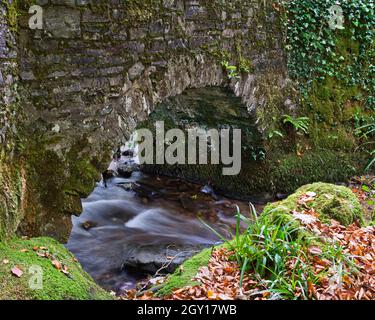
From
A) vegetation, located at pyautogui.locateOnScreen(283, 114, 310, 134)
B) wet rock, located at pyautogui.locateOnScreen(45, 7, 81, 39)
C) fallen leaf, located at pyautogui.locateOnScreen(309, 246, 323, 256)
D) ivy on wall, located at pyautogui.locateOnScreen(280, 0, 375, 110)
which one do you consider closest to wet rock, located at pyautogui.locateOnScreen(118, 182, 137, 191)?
vegetation, located at pyautogui.locateOnScreen(283, 114, 310, 134)

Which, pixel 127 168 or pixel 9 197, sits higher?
pixel 9 197

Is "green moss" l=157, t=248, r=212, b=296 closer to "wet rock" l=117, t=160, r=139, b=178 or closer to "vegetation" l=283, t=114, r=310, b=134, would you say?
"vegetation" l=283, t=114, r=310, b=134

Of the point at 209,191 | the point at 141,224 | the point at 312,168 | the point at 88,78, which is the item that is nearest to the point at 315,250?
the point at 88,78

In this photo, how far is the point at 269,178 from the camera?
25.2 feet

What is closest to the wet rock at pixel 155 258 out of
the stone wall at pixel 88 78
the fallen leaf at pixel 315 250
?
the stone wall at pixel 88 78

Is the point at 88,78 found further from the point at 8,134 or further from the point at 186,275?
the point at 186,275

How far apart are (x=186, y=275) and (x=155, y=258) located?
5.86ft

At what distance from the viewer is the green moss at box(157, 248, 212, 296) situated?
334cm

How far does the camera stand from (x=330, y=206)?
164 inches

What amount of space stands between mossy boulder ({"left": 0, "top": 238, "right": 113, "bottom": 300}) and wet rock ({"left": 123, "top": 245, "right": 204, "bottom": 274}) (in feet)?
4.28

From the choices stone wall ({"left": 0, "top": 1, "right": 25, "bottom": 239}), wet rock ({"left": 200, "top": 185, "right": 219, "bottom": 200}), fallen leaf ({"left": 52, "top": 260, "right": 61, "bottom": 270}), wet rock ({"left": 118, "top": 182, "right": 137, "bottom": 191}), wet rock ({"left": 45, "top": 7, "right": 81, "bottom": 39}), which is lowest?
wet rock ({"left": 200, "top": 185, "right": 219, "bottom": 200})

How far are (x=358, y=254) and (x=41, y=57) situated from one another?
316cm
